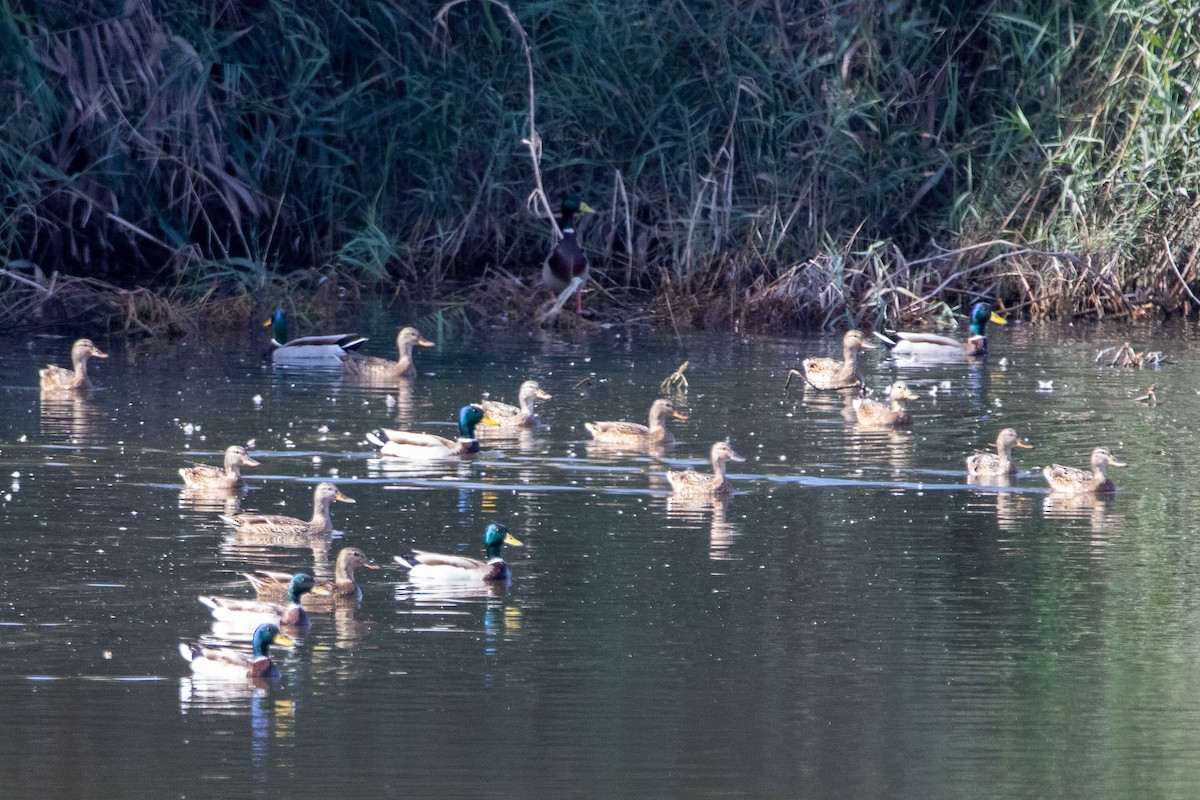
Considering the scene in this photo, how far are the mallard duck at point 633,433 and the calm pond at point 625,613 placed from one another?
19 cm

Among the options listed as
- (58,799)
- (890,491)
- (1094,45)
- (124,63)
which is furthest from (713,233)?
(58,799)

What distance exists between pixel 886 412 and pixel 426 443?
141 inches

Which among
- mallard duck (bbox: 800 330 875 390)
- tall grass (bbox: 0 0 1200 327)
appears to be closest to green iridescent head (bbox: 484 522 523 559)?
mallard duck (bbox: 800 330 875 390)

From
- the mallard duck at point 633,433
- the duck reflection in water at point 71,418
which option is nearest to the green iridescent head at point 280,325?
the duck reflection in water at point 71,418

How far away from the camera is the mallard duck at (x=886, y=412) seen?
15938 mm

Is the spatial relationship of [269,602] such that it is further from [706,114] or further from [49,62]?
[706,114]

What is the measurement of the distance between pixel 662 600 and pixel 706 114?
13.7m

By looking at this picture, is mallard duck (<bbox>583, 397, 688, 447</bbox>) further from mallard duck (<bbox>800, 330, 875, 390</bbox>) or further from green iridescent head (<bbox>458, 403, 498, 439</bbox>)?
mallard duck (<bbox>800, 330, 875, 390</bbox>)

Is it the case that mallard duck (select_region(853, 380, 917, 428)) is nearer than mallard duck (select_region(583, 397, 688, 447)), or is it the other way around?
mallard duck (select_region(583, 397, 688, 447))

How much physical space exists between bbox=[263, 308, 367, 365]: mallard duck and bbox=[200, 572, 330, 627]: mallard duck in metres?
9.79

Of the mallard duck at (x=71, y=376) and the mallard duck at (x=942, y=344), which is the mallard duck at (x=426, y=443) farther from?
the mallard duck at (x=942, y=344)

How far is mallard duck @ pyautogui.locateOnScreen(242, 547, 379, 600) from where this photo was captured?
10.2 m

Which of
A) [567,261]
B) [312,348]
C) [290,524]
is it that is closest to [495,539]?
[290,524]

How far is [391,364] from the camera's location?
19.2 meters
